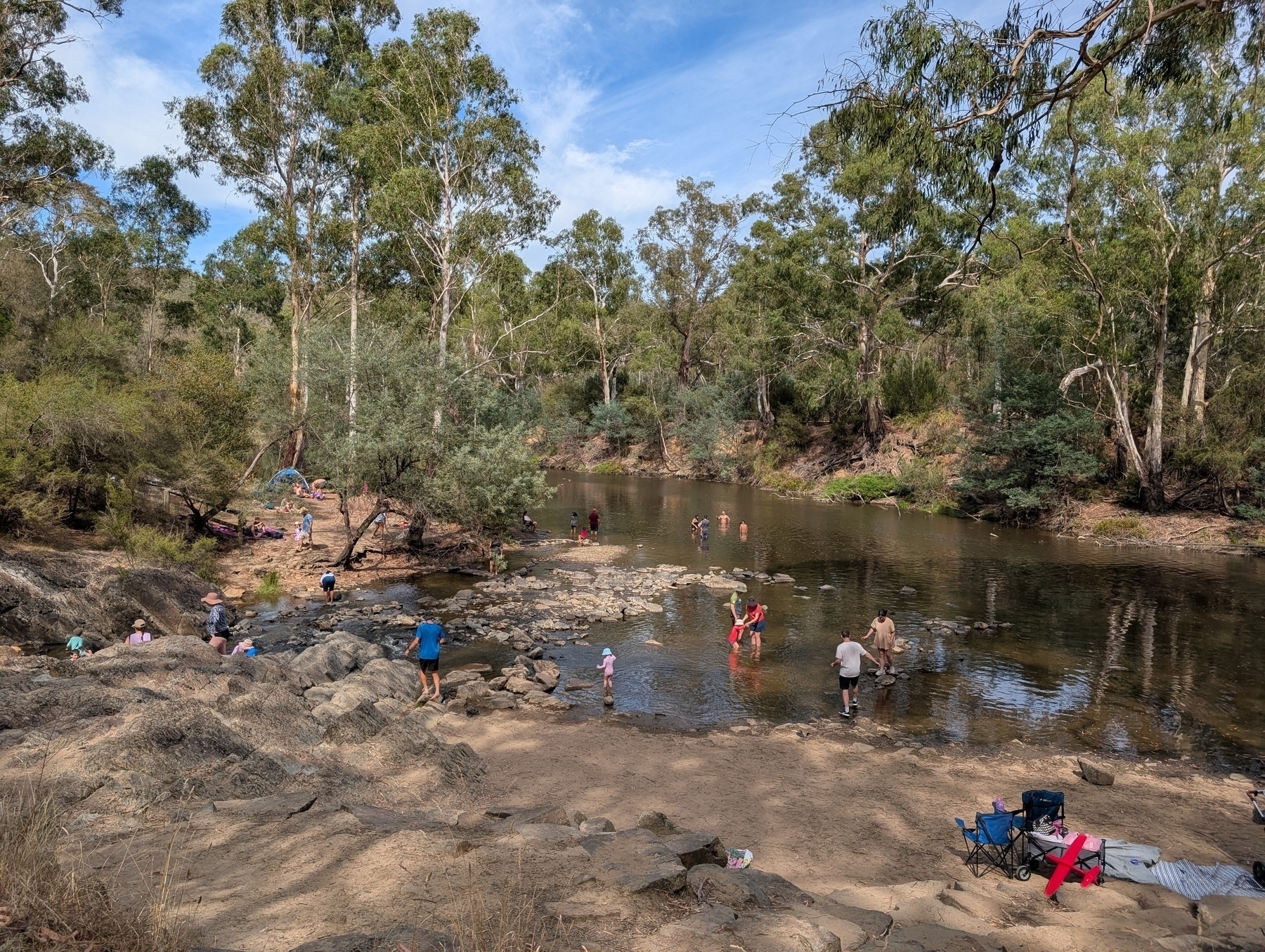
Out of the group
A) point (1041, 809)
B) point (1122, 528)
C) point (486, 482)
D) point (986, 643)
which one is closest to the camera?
point (1041, 809)

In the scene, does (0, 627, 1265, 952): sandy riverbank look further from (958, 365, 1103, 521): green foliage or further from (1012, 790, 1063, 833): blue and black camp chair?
(958, 365, 1103, 521): green foliage

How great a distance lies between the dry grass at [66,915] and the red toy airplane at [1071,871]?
734cm

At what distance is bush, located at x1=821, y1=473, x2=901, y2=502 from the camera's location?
42.8 metres

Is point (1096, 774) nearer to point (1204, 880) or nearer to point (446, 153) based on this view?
point (1204, 880)

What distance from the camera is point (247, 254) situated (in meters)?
41.9

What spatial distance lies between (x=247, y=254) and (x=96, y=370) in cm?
1383

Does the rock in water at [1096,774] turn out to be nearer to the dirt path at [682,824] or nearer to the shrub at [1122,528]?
the dirt path at [682,824]

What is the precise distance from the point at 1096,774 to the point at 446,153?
2774 centimetres

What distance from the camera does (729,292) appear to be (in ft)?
187

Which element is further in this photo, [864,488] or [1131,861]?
[864,488]

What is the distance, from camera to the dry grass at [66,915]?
343 centimetres

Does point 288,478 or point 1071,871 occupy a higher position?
point 288,478

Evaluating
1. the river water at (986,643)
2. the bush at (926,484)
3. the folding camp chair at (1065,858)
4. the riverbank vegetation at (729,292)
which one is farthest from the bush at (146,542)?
the bush at (926,484)

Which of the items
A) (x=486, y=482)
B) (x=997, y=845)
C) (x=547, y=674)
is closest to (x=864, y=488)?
(x=486, y=482)
